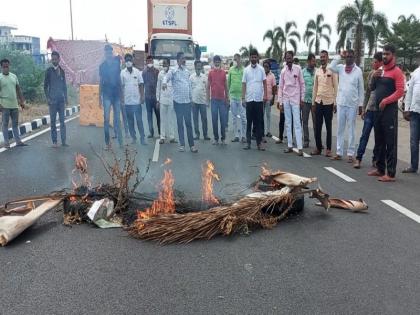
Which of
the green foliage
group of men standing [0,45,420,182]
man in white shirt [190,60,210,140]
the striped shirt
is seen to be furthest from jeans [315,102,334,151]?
the green foliage

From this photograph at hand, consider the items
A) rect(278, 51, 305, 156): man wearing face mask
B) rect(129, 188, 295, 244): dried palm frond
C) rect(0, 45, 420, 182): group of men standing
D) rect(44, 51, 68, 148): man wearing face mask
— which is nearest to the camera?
rect(129, 188, 295, 244): dried palm frond

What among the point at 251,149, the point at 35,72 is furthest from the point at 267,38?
the point at 251,149

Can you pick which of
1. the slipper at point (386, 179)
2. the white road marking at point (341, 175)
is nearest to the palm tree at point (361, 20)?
the white road marking at point (341, 175)

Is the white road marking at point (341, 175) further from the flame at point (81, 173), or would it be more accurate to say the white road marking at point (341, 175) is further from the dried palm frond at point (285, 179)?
the flame at point (81, 173)

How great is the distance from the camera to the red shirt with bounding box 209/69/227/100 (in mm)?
10969

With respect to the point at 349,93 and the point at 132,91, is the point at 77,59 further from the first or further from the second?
the point at 349,93

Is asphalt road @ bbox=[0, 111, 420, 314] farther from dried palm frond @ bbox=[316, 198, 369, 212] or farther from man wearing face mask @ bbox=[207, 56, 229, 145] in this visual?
man wearing face mask @ bbox=[207, 56, 229, 145]

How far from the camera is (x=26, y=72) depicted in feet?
63.4

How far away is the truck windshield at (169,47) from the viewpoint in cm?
1928

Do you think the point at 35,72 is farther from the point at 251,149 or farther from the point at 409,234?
the point at 409,234

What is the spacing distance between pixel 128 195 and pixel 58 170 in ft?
9.71

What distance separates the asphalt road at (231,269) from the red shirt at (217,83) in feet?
17.4

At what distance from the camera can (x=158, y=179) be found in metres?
A: 6.88

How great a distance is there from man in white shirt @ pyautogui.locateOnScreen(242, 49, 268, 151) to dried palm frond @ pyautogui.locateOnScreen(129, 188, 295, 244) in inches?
205
